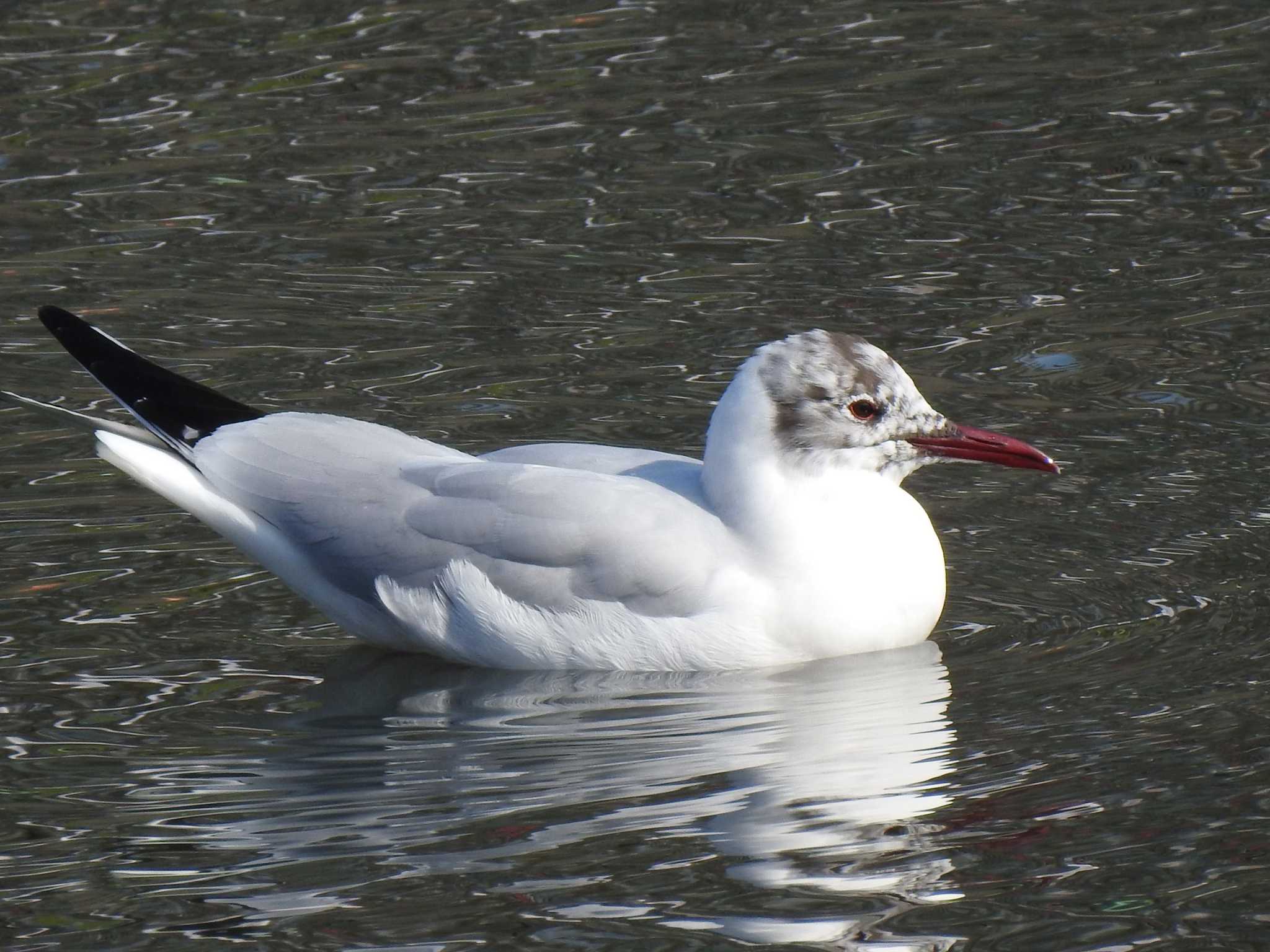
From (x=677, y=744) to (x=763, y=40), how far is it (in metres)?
7.96

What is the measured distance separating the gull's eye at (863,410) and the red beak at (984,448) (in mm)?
148

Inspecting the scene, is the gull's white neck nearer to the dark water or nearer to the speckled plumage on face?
the speckled plumage on face

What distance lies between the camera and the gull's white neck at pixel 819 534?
21.3 feet

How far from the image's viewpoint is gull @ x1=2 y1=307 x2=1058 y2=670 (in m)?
6.48

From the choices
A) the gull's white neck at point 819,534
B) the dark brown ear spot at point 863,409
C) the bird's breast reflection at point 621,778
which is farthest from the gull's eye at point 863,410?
the bird's breast reflection at point 621,778

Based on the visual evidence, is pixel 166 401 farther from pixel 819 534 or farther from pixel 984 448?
pixel 984 448

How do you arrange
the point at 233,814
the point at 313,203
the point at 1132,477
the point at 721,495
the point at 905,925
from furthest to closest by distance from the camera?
the point at 313,203 → the point at 1132,477 → the point at 721,495 → the point at 233,814 → the point at 905,925

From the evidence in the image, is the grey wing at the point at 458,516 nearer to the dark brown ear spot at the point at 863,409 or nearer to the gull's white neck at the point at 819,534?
the gull's white neck at the point at 819,534

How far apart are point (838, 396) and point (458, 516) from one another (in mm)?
1165

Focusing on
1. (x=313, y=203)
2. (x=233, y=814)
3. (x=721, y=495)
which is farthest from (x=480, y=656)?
(x=313, y=203)

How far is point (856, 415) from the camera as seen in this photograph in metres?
6.70

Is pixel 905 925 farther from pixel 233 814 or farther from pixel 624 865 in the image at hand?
pixel 233 814

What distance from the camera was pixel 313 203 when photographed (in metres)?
11.0

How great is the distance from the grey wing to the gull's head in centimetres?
40
